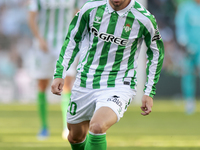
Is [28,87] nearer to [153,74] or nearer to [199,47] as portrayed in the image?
[199,47]

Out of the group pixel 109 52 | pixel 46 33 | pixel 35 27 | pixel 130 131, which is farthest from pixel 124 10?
pixel 130 131

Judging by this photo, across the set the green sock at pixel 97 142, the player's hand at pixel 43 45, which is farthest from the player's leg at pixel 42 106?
the green sock at pixel 97 142

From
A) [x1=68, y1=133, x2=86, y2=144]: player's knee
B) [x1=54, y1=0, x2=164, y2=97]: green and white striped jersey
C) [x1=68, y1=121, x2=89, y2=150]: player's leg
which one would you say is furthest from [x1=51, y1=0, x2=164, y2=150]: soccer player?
[x1=68, y1=133, x2=86, y2=144]: player's knee

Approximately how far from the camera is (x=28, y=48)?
15648 mm

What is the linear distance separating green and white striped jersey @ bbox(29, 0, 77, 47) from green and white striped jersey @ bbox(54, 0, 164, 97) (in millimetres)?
2826

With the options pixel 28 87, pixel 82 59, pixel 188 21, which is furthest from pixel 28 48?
pixel 82 59

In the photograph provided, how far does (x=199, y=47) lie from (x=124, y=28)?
6670mm

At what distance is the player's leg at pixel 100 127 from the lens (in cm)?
400

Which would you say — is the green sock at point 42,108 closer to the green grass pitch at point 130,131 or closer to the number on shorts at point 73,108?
the green grass pitch at point 130,131

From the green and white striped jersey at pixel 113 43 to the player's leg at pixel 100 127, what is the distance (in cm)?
40

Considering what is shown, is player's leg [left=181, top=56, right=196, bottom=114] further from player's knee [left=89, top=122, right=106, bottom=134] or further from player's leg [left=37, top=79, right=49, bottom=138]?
player's knee [left=89, top=122, right=106, bottom=134]

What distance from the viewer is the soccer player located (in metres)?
4.45

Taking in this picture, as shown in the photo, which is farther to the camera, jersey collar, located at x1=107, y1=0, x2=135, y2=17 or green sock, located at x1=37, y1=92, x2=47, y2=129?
green sock, located at x1=37, y1=92, x2=47, y2=129

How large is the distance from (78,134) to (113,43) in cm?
88
